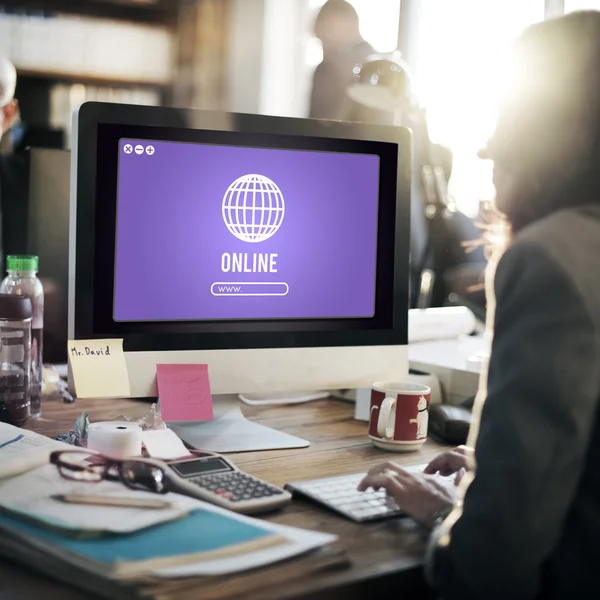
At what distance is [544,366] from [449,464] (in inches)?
18.2

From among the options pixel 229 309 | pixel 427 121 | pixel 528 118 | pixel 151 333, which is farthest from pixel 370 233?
pixel 427 121

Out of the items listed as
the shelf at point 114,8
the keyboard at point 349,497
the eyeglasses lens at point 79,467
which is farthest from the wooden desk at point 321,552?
the shelf at point 114,8

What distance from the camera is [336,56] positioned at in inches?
169

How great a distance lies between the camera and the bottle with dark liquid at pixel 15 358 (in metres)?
1.33

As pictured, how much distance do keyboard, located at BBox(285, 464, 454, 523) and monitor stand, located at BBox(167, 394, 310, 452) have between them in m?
0.20

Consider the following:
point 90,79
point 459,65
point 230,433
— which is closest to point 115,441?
point 230,433

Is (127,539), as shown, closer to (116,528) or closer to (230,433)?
(116,528)

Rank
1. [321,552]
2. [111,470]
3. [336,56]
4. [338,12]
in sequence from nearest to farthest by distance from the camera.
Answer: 1. [321,552]
2. [111,470]
3. [338,12]
4. [336,56]

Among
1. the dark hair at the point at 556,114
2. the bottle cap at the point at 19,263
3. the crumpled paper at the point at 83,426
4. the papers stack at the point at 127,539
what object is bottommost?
the crumpled paper at the point at 83,426

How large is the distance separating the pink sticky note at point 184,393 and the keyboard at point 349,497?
0.83ft

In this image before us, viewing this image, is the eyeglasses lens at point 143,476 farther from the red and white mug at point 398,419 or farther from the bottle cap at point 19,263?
the bottle cap at point 19,263

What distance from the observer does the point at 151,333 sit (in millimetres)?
1229

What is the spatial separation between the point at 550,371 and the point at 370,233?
718 millimetres

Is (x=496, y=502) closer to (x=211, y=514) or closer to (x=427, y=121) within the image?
(x=211, y=514)
